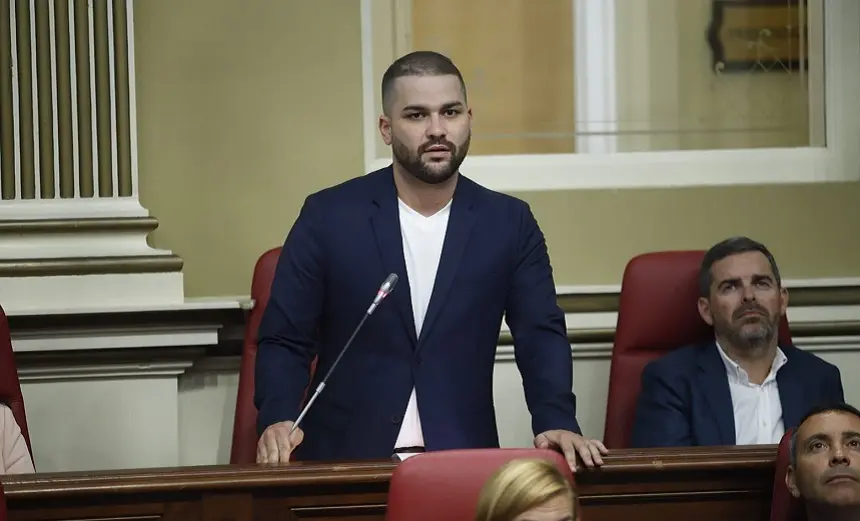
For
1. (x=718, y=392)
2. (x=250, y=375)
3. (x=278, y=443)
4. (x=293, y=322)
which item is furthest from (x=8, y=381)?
(x=718, y=392)

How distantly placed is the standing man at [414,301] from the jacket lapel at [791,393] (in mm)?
768

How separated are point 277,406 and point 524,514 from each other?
831 mm

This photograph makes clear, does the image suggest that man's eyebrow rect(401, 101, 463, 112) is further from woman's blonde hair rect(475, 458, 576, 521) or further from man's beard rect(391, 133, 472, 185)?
woman's blonde hair rect(475, 458, 576, 521)

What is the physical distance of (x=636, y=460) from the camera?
224 centimetres

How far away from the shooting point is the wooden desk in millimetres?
2129

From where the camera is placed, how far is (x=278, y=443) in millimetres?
2277

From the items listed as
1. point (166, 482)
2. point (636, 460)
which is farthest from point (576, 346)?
point (166, 482)

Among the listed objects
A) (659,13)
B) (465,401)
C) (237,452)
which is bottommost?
(237,452)

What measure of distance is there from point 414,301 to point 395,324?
6 centimetres

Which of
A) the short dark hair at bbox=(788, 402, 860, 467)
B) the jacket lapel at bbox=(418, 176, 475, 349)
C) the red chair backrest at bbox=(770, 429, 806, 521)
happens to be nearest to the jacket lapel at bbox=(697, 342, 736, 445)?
the short dark hair at bbox=(788, 402, 860, 467)

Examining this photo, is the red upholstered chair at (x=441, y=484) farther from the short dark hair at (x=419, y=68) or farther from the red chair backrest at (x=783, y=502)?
the short dark hair at (x=419, y=68)

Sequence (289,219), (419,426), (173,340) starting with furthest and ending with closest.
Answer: (289,219)
(173,340)
(419,426)

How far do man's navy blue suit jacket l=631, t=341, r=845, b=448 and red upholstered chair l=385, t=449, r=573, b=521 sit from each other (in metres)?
1.08

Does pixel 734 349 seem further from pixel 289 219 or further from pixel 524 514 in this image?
pixel 524 514
